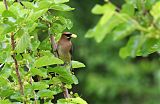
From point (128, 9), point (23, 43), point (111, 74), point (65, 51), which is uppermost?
point (128, 9)

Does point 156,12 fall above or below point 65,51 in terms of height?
above

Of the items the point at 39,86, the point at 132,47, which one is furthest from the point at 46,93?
the point at 132,47

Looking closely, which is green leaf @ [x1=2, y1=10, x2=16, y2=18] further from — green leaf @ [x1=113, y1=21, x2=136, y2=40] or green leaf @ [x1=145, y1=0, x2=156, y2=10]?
green leaf @ [x1=113, y1=21, x2=136, y2=40]

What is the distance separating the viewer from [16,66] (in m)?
2.80

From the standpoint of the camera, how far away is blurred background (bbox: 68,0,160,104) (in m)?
12.3

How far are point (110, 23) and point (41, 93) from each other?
39.7 inches

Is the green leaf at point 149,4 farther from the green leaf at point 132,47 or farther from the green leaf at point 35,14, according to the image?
the green leaf at point 35,14

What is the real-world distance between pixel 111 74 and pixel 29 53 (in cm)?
962

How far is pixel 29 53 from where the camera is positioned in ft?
9.65

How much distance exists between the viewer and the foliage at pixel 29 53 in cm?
269

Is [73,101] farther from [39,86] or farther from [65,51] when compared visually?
[65,51]

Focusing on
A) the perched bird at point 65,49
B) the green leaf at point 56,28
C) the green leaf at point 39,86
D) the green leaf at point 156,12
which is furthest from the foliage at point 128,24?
the perched bird at point 65,49

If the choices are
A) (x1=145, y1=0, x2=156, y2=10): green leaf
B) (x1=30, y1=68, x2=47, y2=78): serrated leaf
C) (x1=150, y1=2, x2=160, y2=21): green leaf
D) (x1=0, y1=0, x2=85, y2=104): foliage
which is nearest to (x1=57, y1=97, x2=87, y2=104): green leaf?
(x1=0, y1=0, x2=85, y2=104): foliage

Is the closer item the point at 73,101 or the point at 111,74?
the point at 73,101
